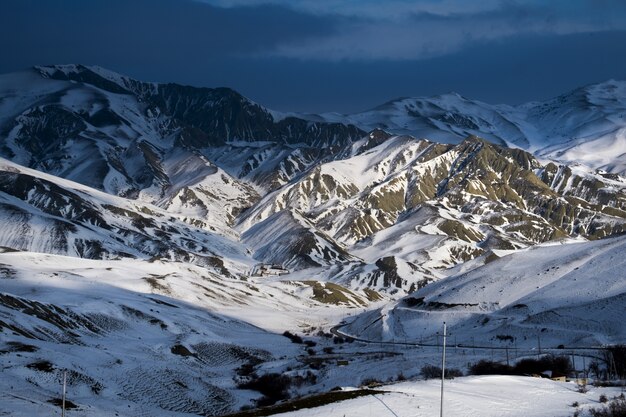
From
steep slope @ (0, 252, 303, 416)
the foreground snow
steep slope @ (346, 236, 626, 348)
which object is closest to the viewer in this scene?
the foreground snow

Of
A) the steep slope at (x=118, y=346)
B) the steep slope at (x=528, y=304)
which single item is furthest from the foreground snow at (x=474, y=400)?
the steep slope at (x=528, y=304)

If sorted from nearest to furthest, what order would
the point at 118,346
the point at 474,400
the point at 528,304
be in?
the point at 474,400
the point at 118,346
the point at 528,304

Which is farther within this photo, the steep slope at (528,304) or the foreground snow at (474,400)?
the steep slope at (528,304)

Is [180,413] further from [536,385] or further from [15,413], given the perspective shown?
[536,385]

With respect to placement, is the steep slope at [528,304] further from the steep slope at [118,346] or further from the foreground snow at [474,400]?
the foreground snow at [474,400]

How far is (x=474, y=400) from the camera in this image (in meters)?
59.1

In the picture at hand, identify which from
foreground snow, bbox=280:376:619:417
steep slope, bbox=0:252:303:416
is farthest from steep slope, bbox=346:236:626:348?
foreground snow, bbox=280:376:619:417

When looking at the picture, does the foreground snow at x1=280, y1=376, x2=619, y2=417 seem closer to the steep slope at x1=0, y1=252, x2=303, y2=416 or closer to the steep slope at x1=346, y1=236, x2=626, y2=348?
the steep slope at x1=0, y1=252, x2=303, y2=416

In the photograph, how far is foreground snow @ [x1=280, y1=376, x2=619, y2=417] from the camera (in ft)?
179

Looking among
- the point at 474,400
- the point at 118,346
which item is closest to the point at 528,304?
the point at 118,346

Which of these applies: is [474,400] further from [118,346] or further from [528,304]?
[528,304]

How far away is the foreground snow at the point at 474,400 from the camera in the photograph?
179 feet

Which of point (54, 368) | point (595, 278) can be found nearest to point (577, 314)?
point (595, 278)

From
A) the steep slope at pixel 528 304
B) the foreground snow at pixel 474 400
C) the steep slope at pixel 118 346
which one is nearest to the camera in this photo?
the foreground snow at pixel 474 400
